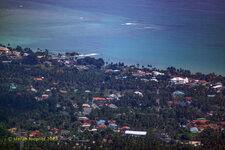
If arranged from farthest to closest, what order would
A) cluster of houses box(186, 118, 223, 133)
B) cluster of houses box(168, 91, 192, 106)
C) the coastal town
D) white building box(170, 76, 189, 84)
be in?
white building box(170, 76, 189, 84), cluster of houses box(168, 91, 192, 106), cluster of houses box(186, 118, 223, 133), the coastal town

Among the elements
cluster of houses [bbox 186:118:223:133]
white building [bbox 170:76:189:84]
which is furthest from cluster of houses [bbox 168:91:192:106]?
cluster of houses [bbox 186:118:223:133]

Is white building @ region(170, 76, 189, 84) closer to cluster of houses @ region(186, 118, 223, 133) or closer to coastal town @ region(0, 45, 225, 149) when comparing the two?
coastal town @ region(0, 45, 225, 149)

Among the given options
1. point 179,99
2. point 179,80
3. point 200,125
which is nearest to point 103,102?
point 179,99

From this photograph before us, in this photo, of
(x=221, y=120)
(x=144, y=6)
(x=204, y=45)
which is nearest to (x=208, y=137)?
(x=221, y=120)

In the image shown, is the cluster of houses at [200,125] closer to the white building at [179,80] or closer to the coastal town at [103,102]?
the coastal town at [103,102]

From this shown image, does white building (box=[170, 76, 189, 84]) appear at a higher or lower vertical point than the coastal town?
higher

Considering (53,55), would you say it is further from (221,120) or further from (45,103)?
(221,120)

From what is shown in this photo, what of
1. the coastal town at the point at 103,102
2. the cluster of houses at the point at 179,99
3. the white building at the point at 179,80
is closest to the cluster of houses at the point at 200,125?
the coastal town at the point at 103,102

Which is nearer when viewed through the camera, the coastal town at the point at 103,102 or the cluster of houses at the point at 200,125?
the coastal town at the point at 103,102

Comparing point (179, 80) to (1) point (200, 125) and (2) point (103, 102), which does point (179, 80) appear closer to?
(2) point (103, 102)
